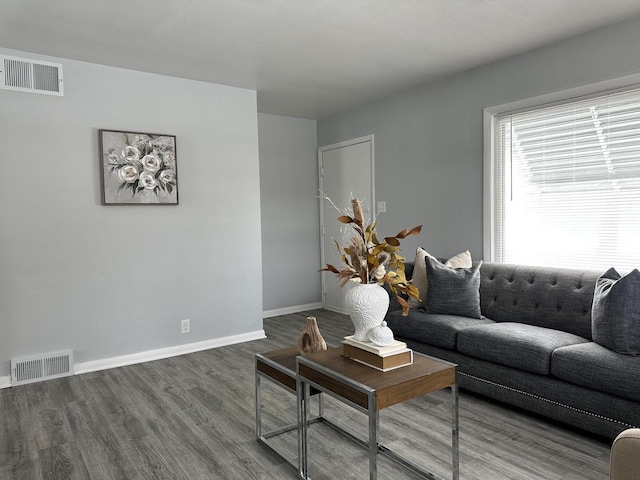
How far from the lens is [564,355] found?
2512mm

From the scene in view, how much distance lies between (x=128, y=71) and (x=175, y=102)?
1.46 ft

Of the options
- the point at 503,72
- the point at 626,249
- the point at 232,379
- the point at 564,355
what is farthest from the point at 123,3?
the point at 626,249

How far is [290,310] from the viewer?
5809mm

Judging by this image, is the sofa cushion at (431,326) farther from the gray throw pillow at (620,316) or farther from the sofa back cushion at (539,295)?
the gray throw pillow at (620,316)

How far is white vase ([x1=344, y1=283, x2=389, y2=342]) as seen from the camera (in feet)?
6.72

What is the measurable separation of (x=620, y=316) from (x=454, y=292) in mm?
1083

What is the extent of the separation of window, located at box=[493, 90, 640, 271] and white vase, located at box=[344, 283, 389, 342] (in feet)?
6.83

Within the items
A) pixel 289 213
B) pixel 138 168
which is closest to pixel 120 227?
pixel 138 168

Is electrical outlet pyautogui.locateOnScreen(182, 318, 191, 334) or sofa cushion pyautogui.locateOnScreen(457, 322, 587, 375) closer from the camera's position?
sofa cushion pyautogui.locateOnScreen(457, 322, 587, 375)

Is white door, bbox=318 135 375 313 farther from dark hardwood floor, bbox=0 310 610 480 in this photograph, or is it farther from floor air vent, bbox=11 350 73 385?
floor air vent, bbox=11 350 73 385

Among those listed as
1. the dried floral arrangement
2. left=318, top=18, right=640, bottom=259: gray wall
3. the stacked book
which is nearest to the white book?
the stacked book

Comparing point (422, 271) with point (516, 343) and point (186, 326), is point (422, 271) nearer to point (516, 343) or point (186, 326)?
point (516, 343)

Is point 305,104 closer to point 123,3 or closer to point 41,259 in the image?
point 123,3

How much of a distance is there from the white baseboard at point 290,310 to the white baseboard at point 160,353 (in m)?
0.92
